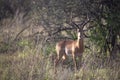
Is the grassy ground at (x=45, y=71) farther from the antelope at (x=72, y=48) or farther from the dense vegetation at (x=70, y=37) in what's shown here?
the antelope at (x=72, y=48)

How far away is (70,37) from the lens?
10.2 m

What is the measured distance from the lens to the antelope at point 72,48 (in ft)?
28.5

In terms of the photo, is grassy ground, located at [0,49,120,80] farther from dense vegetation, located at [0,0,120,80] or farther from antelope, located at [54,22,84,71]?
antelope, located at [54,22,84,71]

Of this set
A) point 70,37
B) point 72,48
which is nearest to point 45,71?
point 72,48

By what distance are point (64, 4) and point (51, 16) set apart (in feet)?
2.64

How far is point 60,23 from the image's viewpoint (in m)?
9.62

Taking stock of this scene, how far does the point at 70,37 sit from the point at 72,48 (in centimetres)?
129

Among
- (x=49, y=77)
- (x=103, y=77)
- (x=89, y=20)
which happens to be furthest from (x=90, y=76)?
(x=89, y=20)

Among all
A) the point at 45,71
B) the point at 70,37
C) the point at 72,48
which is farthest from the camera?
the point at 70,37

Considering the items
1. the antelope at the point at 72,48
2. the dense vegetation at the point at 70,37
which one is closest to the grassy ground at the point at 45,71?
the dense vegetation at the point at 70,37

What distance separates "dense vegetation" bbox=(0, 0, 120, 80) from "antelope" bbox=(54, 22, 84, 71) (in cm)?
24

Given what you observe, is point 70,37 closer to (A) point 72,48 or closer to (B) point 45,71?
(A) point 72,48

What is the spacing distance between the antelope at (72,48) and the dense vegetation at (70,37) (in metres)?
0.24

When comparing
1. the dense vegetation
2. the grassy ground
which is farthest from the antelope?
the grassy ground
